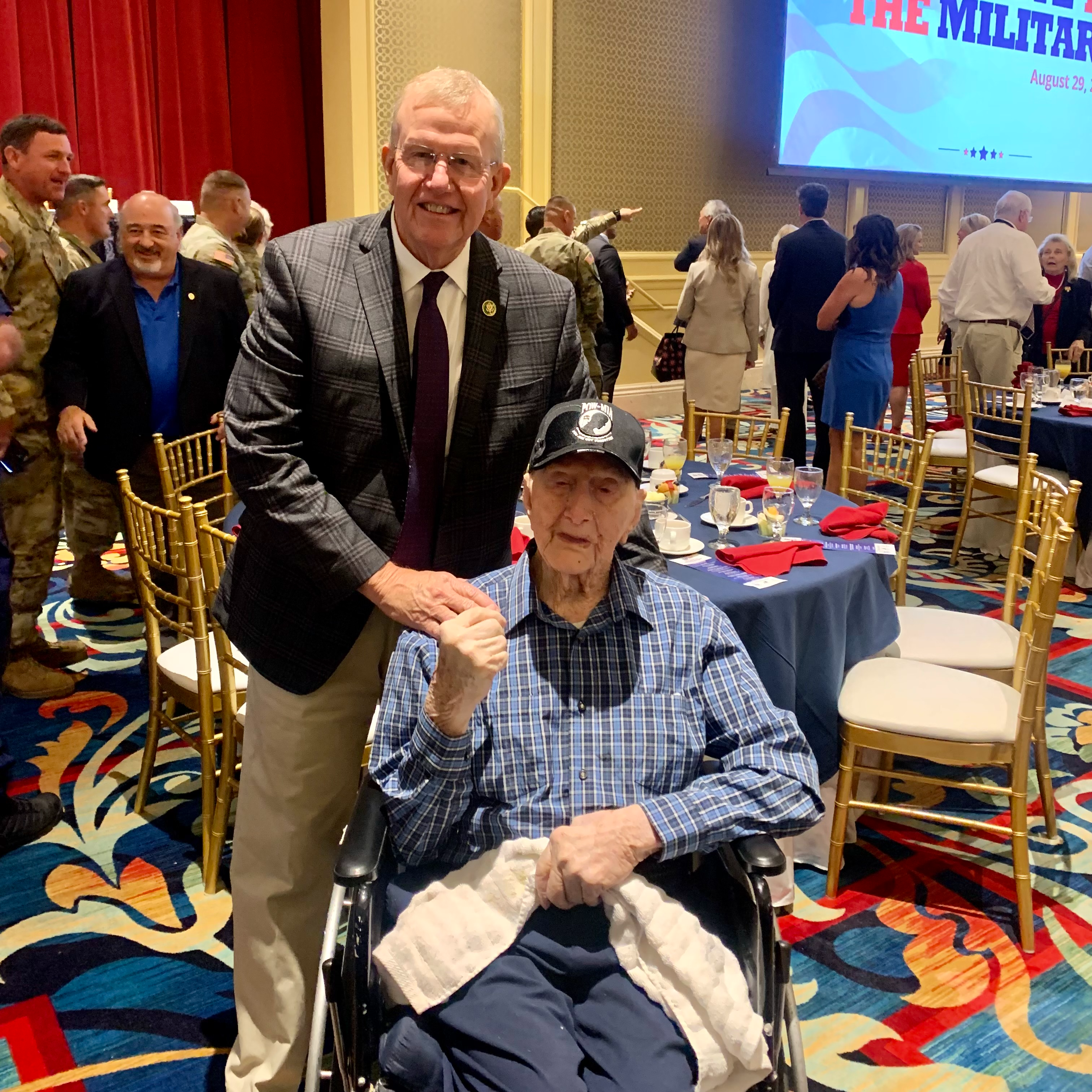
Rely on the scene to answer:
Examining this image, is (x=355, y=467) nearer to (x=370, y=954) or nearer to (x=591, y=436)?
(x=591, y=436)

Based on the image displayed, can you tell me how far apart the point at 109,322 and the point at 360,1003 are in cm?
300

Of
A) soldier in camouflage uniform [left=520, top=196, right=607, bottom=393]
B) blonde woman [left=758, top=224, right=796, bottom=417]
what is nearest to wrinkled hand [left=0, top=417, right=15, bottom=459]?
soldier in camouflage uniform [left=520, top=196, right=607, bottom=393]

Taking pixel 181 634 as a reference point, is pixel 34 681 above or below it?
below

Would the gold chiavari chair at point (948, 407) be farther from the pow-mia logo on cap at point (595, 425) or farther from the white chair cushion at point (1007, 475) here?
the pow-mia logo on cap at point (595, 425)

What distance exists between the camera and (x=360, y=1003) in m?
1.41

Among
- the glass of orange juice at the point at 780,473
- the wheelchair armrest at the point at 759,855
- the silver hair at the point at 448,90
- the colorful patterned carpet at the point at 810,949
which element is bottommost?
the colorful patterned carpet at the point at 810,949

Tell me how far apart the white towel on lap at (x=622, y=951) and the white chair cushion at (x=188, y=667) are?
1243mm

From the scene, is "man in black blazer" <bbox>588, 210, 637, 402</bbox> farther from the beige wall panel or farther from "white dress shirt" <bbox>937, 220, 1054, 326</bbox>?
"white dress shirt" <bbox>937, 220, 1054, 326</bbox>

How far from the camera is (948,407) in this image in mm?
6160

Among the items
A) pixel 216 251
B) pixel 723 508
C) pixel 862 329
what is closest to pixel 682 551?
pixel 723 508

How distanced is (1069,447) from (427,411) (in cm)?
395

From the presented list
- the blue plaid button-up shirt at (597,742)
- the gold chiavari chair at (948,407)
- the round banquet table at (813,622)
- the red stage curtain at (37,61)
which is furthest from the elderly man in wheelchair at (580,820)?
the red stage curtain at (37,61)

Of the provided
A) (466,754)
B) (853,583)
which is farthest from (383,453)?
(853,583)

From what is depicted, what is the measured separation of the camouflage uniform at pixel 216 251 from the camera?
4473mm
